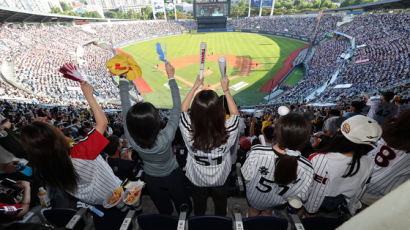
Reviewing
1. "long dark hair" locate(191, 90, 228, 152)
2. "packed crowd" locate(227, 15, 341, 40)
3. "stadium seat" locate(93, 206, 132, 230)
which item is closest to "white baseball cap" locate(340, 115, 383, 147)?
"long dark hair" locate(191, 90, 228, 152)

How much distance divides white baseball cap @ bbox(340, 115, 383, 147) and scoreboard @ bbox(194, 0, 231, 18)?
2390 inches

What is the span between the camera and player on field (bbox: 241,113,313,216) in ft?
6.38

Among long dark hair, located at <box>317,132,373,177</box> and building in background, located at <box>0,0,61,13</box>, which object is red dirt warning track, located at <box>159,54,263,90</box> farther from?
building in background, located at <box>0,0,61,13</box>

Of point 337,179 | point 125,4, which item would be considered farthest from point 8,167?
point 125,4

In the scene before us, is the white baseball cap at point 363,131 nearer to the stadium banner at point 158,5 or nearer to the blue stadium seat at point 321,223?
the blue stadium seat at point 321,223

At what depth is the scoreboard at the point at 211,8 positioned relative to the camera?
54531 millimetres

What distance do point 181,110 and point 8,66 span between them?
29.5 metres

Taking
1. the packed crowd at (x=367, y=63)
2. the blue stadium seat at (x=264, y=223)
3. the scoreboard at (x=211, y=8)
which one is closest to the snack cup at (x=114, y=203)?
the blue stadium seat at (x=264, y=223)

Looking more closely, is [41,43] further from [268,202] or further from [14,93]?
[268,202]

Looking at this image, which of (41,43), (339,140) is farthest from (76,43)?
(339,140)

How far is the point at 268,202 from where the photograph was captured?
250cm

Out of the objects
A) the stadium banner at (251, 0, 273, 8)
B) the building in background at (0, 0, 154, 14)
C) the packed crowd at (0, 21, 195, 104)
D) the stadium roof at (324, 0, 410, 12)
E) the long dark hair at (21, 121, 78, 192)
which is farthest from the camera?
the building in background at (0, 0, 154, 14)

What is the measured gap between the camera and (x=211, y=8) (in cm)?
5572

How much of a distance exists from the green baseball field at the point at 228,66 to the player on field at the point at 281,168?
58.3ft
